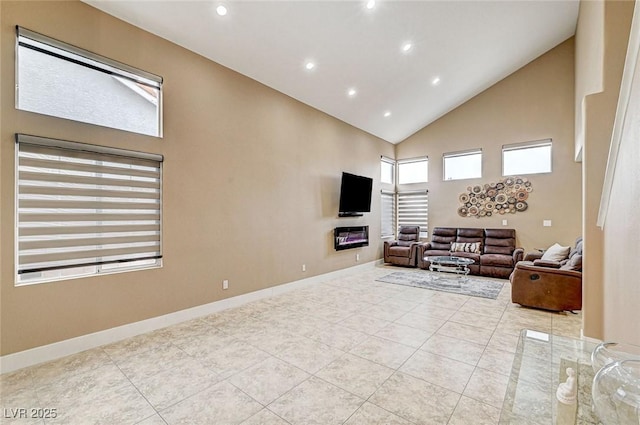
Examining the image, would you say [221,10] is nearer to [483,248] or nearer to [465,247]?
[465,247]

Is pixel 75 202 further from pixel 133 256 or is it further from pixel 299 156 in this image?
pixel 299 156

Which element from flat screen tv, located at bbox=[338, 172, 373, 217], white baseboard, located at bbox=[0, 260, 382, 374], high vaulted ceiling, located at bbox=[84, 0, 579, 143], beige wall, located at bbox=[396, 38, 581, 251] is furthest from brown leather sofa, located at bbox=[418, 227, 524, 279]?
white baseboard, located at bbox=[0, 260, 382, 374]

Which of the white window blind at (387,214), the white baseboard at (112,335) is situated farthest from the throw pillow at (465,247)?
the white baseboard at (112,335)

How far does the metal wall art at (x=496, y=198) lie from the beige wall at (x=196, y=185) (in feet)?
11.2

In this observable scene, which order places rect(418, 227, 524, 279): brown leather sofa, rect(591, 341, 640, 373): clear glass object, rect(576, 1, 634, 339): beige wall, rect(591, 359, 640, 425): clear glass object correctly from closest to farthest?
1. rect(591, 359, 640, 425): clear glass object
2. rect(591, 341, 640, 373): clear glass object
3. rect(576, 1, 634, 339): beige wall
4. rect(418, 227, 524, 279): brown leather sofa

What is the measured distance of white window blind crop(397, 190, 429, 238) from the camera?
25.7 ft

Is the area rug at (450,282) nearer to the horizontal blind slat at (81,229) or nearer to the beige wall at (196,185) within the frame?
the beige wall at (196,185)

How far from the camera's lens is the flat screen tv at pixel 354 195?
617cm

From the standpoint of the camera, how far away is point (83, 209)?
2.89 metres

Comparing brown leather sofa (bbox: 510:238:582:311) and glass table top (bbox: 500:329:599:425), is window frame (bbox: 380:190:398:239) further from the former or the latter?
glass table top (bbox: 500:329:599:425)

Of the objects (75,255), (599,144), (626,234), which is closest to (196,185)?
(75,255)

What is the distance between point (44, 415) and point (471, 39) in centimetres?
687

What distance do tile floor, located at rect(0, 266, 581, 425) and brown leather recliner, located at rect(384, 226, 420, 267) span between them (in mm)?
3221

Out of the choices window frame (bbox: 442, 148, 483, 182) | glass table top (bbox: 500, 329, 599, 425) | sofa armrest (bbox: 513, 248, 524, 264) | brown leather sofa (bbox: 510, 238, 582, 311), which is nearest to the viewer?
glass table top (bbox: 500, 329, 599, 425)
